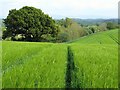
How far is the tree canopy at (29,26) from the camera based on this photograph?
3884 centimetres

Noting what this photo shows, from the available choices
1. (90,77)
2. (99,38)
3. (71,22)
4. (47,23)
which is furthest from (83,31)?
(90,77)

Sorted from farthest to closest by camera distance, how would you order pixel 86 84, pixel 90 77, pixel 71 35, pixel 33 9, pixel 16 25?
pixel 71 35
pixel 33 9
pixel 16 25
pixel 90 77
pixel 86 84

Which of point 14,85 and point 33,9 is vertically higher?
point 33,9

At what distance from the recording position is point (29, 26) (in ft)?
128

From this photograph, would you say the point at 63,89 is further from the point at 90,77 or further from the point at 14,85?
the point at 90,77

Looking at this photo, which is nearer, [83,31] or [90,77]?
[90,77]

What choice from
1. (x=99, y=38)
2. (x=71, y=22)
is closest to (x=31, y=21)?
(x=99, y=38)

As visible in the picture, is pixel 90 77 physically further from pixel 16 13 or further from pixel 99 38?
pixel 99 38

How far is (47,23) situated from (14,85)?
1419 inches

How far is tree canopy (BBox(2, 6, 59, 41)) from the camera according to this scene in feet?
127

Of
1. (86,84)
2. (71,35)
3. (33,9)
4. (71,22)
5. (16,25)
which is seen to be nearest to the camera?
(86,84)

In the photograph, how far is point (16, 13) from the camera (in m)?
40.6

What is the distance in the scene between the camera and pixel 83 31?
7112 cm

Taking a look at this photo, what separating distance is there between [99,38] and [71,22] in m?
27.9
